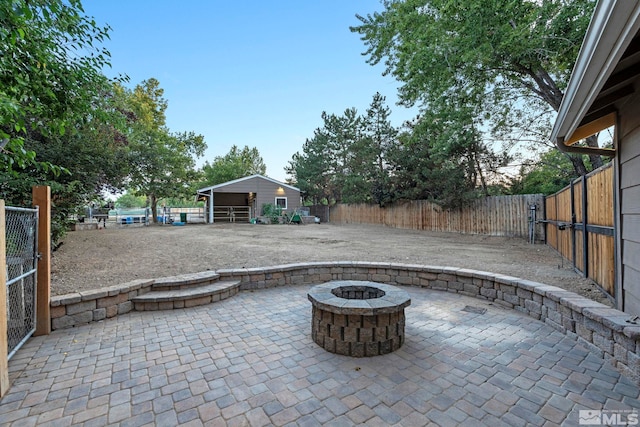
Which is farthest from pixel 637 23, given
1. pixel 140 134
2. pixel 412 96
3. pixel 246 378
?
pixel 140 134

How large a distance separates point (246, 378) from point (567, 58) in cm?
938

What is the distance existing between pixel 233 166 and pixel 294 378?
3388 centimetres

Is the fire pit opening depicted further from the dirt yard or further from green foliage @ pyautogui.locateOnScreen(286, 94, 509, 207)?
green foliage @ pyautogui.locateOnScreen(286, 94, 509, 207)

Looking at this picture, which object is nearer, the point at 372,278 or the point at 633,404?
the point at 633,404

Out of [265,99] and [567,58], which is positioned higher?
[265,99]

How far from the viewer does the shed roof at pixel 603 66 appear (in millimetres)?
1273

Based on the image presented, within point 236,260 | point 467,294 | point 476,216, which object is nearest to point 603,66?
point 467,294

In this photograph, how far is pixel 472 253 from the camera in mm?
7059

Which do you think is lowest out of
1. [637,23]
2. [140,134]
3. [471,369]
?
[471,369]

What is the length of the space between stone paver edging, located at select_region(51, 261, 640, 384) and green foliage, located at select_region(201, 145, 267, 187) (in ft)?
83.7

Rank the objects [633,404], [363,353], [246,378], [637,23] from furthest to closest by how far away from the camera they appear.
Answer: [363,353]
[246,378]
[633,404]
[637,23]

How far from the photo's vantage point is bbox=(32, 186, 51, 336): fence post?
9.69 feet

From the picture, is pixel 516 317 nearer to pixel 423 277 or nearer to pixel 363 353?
pixel 423 277

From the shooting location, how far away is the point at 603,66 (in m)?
1.61
